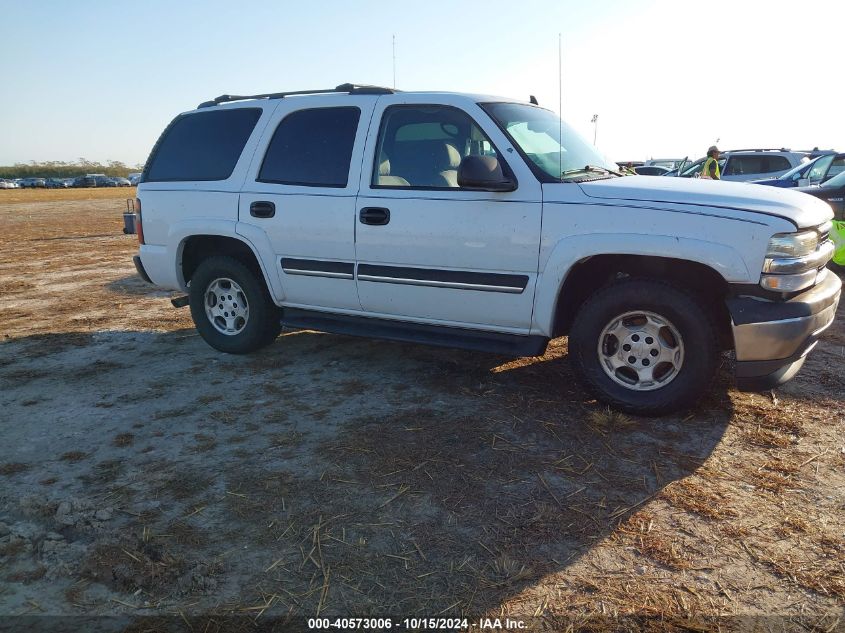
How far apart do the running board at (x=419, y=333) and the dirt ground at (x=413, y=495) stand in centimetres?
37

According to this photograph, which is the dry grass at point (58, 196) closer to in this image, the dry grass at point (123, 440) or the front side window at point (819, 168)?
the front side window at point (819, 168)

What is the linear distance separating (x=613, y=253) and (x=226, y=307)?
11.1 feet

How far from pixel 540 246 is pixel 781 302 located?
4.59 ft

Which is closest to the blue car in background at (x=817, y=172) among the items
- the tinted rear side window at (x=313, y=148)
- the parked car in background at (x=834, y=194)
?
the parked car in background at (x=834, y=194)

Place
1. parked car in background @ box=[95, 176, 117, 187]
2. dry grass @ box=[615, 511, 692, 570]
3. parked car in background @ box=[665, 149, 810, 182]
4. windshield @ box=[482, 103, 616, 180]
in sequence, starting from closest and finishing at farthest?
dry grass @ box=[615, 511, 692, 570] → windshield @ box=[482, 103, 616, 180] → parked car in background @ box=[665, 149, 810, 182] → parked car in background @ box=[95, 176, 117, 187]

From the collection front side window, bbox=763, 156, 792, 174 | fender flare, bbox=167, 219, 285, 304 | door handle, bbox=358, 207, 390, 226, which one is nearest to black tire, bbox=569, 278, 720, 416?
door handle, bbox=358, 207, 390, 226

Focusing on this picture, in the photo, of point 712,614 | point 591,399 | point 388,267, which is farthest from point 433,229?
point 712,614

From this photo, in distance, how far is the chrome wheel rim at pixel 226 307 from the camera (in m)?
5.56

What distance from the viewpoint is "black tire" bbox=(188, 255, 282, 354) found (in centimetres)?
540

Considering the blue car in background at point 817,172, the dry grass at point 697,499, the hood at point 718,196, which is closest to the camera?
the dry grass at point 697,499

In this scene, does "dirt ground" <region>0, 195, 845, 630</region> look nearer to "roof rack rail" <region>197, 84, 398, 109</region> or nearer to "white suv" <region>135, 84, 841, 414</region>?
"white suv" <region>135, 84, 841, 414</region>

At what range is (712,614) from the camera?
2.32 m

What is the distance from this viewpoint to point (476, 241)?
4223 mm

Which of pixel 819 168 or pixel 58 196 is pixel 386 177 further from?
pixel 58 196
